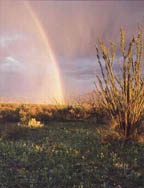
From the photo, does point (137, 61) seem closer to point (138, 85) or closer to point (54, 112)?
point (138, 85)

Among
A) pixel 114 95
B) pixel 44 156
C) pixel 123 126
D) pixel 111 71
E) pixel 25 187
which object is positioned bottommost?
pixel 25 187

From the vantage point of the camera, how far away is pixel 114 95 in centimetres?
648

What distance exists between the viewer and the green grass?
13.6 feet

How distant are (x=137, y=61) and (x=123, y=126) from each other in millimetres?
1948

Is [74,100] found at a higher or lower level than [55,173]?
higher

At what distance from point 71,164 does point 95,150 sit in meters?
1.02

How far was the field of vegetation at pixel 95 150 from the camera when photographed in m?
4.25

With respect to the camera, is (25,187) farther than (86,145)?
No

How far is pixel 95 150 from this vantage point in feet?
18.7

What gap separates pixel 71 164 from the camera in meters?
4.90

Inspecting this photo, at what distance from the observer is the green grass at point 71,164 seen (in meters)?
4.16

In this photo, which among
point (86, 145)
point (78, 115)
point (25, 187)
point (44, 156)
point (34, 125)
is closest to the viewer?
point (25, 187)

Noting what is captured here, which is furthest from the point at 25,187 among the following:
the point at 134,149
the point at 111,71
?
the point at 111,71

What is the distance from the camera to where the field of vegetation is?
4.25 m
